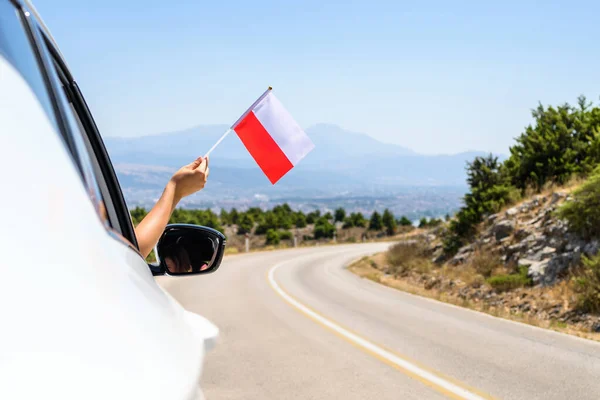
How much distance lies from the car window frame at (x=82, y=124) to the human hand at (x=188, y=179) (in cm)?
51

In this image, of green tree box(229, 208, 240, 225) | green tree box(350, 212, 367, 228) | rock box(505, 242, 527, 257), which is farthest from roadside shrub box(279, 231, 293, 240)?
rock box(505, 242, 527, 257)

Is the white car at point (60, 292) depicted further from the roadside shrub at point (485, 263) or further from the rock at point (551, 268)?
the roadside shrub at point (485, 263)

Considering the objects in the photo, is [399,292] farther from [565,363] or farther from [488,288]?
[565,363]

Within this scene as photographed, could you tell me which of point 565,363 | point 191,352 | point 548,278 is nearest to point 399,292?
point 548,278

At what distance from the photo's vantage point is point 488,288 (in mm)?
16078

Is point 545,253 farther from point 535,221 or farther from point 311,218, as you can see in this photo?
point 311,218

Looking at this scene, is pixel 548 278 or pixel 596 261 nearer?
pixel 596 261

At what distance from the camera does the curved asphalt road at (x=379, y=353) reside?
6898 mm

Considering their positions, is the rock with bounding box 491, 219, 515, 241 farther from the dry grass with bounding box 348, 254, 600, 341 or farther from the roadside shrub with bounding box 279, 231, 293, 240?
the roadside shrub with bounding box 279, 231, 293, 240

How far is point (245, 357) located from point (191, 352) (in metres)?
7.17

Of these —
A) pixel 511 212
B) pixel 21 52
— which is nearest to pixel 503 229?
pixel 511 212

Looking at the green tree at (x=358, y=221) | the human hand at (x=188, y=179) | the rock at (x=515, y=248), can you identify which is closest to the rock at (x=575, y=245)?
the rock at (x=515, y=248)

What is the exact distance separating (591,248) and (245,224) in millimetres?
45948

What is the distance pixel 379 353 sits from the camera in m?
8.79
